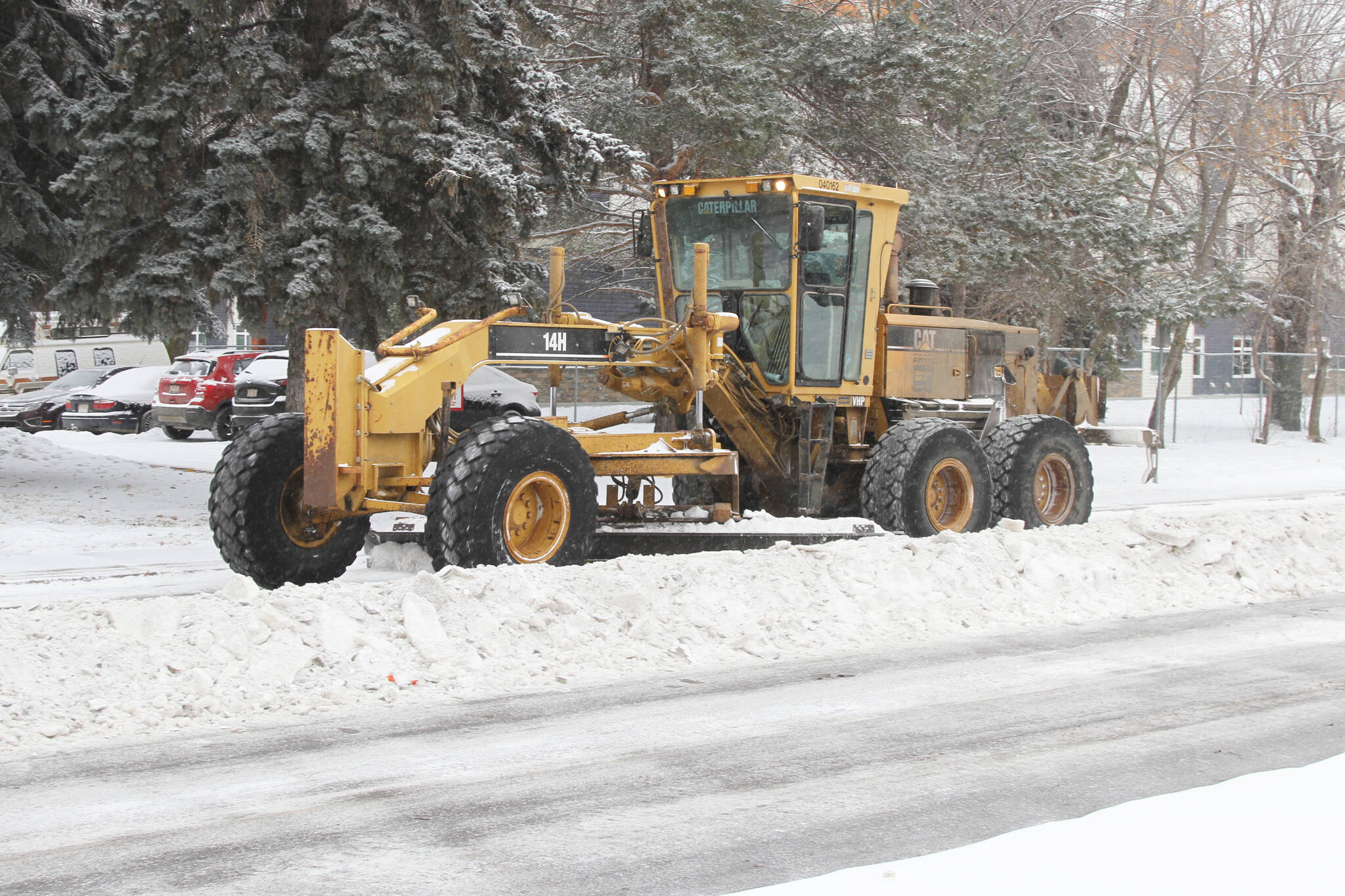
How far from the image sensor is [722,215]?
36.2 feet

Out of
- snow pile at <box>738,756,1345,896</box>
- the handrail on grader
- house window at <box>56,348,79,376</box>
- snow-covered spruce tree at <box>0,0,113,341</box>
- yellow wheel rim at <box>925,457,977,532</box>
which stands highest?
snow-covered spruce tree at <box>0,0,113,341</box>

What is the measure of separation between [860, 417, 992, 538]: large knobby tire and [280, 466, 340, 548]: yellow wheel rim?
168 inches

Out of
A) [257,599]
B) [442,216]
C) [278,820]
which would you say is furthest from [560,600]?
[442,216]

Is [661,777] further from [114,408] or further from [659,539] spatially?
[114,408]

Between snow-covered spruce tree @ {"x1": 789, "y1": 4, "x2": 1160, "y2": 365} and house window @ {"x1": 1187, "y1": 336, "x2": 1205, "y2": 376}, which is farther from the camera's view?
house window @ {"x1": 1187, "y1": 336, "x2": 1205, "y2": 376}

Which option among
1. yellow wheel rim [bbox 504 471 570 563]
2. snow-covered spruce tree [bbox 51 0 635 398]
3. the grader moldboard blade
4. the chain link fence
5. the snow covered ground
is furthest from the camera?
the chain link fence

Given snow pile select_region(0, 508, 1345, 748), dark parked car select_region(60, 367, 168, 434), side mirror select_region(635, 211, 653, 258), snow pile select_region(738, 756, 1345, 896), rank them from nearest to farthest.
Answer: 1. snow pile select_region(738, 756, 1345, 896)
2. snow pile select_region(0, 508, 1345, 748)
3. side mirror select_region(635, 211, 653, 258)
4. dark parked car select_region(60, 367, 168, 434)

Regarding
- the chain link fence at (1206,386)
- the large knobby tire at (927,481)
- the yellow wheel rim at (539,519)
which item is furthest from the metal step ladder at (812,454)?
the chain link fence at (1206,386)

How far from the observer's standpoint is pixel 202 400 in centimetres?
2697

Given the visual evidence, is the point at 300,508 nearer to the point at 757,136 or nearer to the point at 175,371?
the point at 757,136

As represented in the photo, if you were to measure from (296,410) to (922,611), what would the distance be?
931 centimetres

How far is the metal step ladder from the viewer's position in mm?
11109

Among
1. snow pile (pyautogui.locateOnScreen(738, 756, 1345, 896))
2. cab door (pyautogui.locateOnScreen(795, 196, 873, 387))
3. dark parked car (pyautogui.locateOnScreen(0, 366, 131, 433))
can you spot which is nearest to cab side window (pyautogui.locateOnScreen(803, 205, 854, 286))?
cab door (pyautogui.locateOnScreen(795, 196, 873, 387))

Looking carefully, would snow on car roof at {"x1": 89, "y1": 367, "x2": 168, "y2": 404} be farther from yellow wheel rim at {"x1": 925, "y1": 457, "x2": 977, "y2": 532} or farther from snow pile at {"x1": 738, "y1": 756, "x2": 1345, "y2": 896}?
snow pile at {"x1": 738, "y1": 756, "x2": 1345, "y2": 896}
